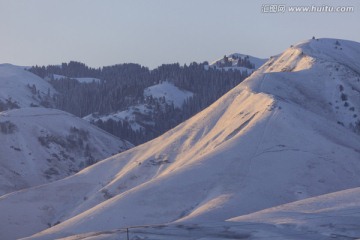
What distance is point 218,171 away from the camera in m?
76.6

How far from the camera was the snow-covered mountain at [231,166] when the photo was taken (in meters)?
69.2

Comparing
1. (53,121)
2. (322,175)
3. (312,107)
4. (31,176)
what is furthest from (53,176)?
(322,175)

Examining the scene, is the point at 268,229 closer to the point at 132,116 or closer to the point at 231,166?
the point at 231,166

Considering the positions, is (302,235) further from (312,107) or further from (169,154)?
(312,107)

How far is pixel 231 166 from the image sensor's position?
77.3 meters

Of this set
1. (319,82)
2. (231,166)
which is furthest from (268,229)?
(319,82)

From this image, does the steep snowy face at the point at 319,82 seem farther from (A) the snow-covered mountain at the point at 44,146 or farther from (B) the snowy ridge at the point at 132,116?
(B) the snowy ridge at the point at 132,116

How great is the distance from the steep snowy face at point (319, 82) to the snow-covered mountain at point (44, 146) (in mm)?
29696

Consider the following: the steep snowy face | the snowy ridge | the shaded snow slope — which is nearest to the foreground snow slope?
the shaded snow slope

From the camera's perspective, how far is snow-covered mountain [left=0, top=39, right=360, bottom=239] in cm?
A: 6925

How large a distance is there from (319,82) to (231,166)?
3674 centimetres

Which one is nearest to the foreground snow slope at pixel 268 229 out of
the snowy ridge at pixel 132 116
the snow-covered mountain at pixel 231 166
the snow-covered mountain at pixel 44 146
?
the snow-covered mountain at pixel 231 166

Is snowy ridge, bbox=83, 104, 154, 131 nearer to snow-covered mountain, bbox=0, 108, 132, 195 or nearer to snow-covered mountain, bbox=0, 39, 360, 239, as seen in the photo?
snow-covered mountain, bbox=0, 108, 132, 195

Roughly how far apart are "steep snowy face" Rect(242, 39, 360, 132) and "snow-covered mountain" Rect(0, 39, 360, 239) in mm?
166
